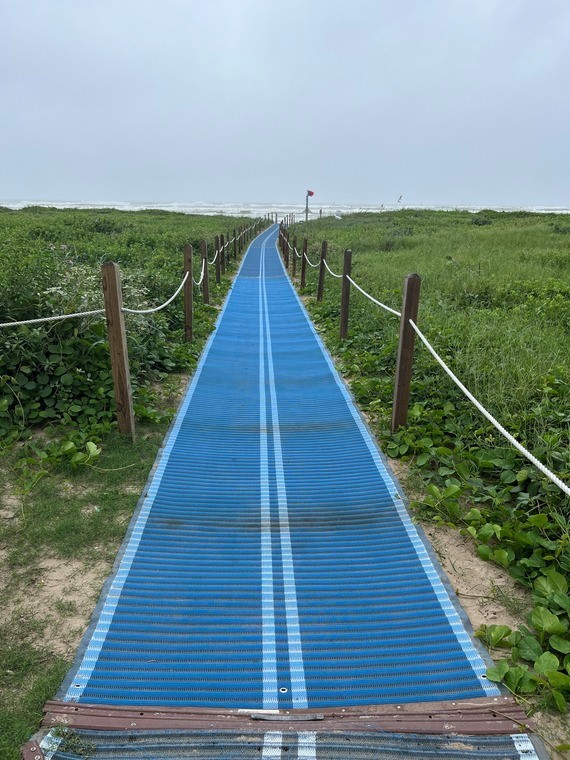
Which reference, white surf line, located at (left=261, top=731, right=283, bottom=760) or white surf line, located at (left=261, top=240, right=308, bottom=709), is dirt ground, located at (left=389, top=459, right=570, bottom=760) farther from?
white surf line, located at (left=261, top=731, right=283, bottom=760)

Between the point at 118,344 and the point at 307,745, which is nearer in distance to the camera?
the point at 307,745

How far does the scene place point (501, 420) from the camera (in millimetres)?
3918

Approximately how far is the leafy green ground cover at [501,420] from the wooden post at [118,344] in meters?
2.12

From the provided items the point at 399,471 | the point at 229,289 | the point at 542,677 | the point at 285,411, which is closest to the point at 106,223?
the point at 229,289

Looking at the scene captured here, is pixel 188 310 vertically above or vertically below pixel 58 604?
above

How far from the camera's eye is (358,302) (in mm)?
8836

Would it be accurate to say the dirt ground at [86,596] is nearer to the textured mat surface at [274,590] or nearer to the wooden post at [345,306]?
the textured mat surface at [274,590]

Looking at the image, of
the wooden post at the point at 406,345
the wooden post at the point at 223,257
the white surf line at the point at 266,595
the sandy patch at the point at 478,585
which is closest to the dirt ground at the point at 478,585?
the sandy patch at the point at 478,585

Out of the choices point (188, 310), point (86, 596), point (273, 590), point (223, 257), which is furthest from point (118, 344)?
point (223, 257)

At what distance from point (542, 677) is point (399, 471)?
187cm

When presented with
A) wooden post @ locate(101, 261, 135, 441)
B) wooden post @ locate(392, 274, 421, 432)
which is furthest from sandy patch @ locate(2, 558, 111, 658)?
wooden post @ locate(392, 274, 421, 432)

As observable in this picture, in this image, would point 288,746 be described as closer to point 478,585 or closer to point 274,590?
point 274,590

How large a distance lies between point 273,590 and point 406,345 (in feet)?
7.67

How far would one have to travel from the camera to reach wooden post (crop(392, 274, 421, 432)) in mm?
4137
